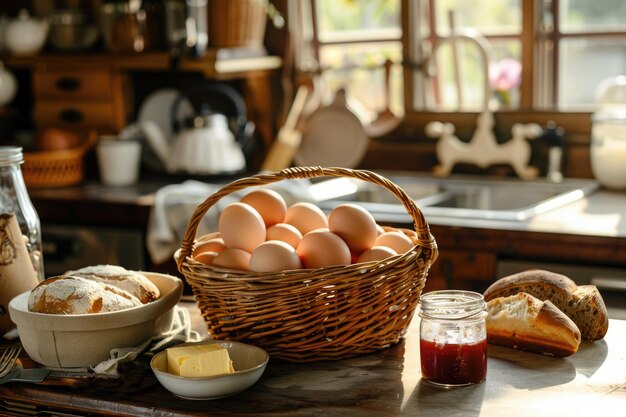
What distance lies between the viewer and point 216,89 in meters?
3.77

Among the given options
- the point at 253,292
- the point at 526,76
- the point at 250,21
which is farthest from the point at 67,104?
the point at 253,292

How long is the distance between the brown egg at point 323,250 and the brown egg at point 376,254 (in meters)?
0.03

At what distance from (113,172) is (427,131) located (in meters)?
1.20

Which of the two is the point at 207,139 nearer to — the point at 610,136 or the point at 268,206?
the point at 610,136

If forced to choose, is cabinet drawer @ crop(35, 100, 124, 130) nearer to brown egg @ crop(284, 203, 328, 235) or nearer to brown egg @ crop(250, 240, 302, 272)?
brown egg @ crop(284, 203, 328, 235)

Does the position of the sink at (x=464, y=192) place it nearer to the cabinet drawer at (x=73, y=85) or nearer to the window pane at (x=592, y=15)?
the window pane at (x=592, y=15)

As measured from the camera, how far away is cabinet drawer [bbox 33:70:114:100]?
3.80 meters

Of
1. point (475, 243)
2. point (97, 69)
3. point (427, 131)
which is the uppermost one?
point (97, 69)

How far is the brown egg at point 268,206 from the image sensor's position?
5.41 feet

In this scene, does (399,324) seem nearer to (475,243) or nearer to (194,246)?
(194,246)

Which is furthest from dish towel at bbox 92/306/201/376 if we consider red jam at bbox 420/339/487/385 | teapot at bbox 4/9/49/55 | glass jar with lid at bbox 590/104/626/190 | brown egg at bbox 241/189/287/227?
teapot at bbox 4/9/49/55

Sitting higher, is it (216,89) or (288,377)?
(216,89)

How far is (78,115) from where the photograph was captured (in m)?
3.88

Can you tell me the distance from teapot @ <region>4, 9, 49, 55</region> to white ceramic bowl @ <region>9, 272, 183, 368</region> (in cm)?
257
